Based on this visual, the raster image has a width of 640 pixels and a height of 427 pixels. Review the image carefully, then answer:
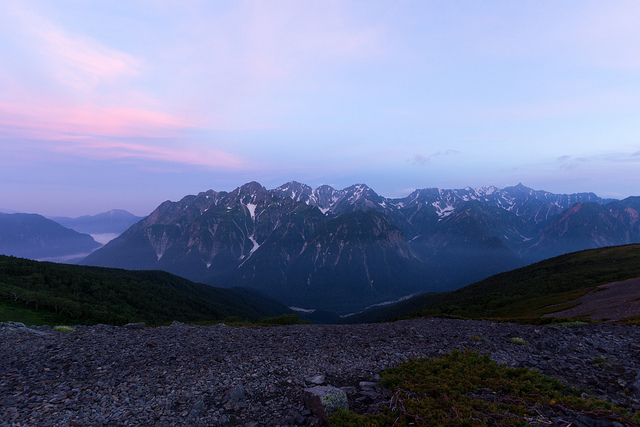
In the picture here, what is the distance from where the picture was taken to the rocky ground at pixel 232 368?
35.4ft

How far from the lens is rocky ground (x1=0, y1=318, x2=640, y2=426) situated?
1080 cm

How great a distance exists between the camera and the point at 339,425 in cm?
939

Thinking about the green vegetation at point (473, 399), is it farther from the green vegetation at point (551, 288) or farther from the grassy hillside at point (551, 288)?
the grassy hillside at point (551, 288)

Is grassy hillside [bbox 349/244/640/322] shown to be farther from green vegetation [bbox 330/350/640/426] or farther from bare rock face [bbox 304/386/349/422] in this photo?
bare rock face [bbox 304/386/349/422]

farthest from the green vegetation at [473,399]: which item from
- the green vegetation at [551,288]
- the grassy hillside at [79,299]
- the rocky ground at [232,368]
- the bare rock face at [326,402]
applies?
the green vegetation at [551,288]

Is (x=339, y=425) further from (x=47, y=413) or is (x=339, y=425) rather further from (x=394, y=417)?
(x=47, y=413)

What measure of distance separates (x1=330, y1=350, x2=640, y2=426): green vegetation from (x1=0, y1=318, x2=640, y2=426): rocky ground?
1000 mm

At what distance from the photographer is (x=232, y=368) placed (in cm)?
1509

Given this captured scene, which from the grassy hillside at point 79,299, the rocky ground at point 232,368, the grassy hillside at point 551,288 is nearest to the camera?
the rocky ground at point 232,368

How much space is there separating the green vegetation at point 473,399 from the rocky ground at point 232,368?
3.28ft

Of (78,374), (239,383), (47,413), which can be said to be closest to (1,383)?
(78,374)

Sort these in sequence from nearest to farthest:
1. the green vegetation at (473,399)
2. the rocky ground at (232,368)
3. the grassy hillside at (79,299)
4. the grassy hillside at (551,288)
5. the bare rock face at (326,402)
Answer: the green vegetation at (473,399), the bare rock face at (326,402), the rocky ground at (232,368), the grassy hillside at (79,299), the grassy hillside at (551,288)

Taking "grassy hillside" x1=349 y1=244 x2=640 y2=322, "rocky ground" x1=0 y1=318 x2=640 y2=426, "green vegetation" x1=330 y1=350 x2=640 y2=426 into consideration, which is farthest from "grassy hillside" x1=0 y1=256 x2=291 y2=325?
"grassy hillside" x1=349 y1=244 x2=640 y2=322

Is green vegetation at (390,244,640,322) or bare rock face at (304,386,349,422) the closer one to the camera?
bare rock face at (304,386,349,422)
